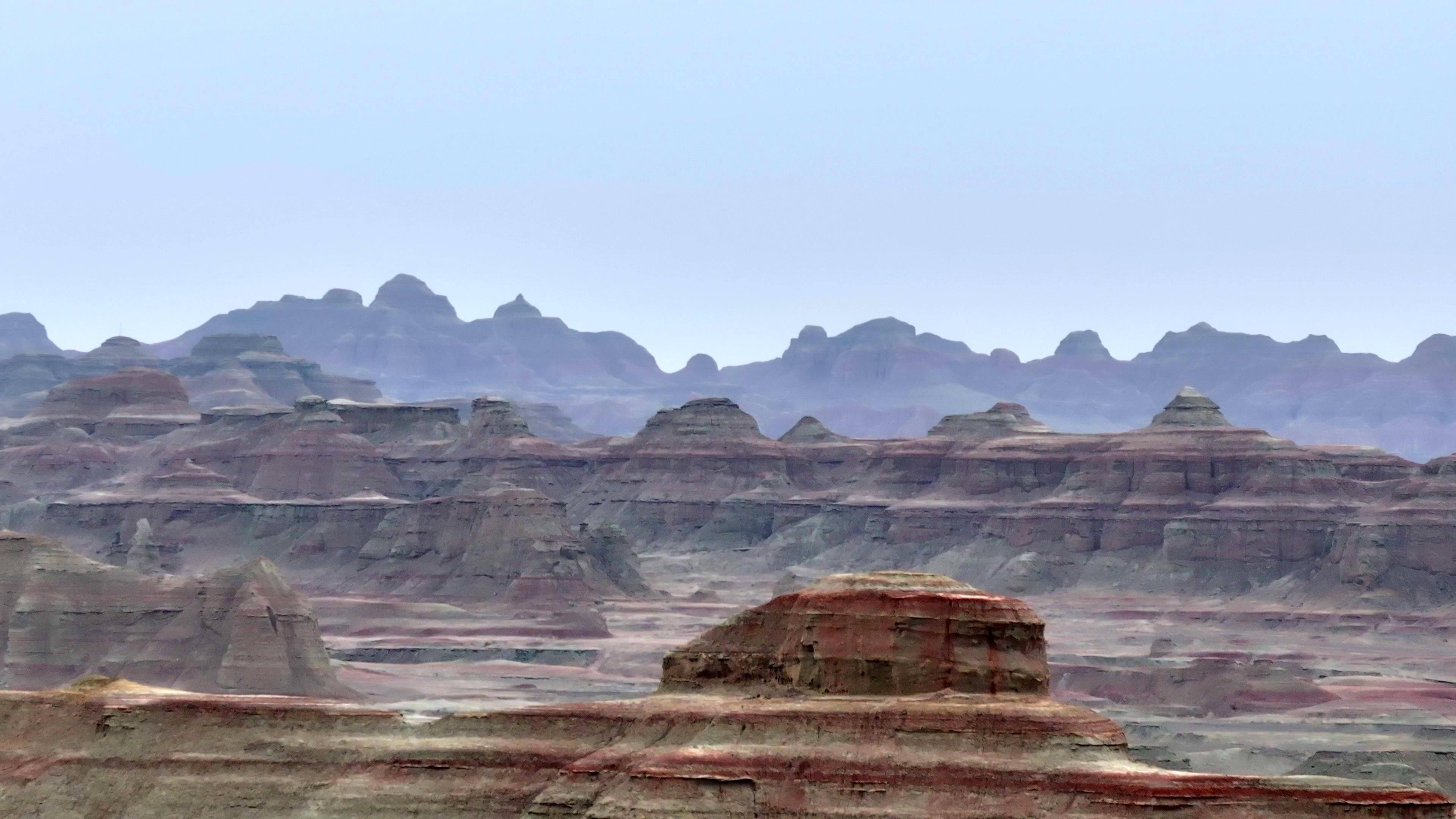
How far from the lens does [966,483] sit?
193250mm

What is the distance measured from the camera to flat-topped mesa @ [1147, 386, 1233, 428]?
185000 mm

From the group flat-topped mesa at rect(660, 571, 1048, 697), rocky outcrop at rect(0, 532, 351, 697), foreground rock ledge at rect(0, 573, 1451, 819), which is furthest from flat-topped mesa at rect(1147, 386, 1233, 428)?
flat-topped mesa at rect(660, 571, 1048, 697)

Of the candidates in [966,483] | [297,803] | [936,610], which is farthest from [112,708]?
[966,483]

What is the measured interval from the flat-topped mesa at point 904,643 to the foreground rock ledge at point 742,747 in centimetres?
4

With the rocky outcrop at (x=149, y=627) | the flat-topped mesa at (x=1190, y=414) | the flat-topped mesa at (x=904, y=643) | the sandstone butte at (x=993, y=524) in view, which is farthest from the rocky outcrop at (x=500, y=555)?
the flat-topped mesa at (x=904, y=643)

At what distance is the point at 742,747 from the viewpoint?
55.2 meters

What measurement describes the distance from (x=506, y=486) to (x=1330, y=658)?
50.1 meters

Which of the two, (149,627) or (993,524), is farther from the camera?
(993,524)

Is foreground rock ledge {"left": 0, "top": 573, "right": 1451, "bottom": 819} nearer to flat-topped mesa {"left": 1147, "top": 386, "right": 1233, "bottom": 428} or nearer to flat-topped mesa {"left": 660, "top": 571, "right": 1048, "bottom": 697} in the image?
flat-topped mesa {"left": 660, "top": 571, "right": 1048, "bottom": 697}

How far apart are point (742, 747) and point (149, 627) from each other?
1981 inches

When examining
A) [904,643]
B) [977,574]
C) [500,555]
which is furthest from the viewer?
[977,574]

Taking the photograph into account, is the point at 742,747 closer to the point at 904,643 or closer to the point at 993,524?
the point at 904,643

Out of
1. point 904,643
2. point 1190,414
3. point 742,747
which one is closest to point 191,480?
point 1190,414

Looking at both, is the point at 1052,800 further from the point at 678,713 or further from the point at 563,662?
the point at 563,662
